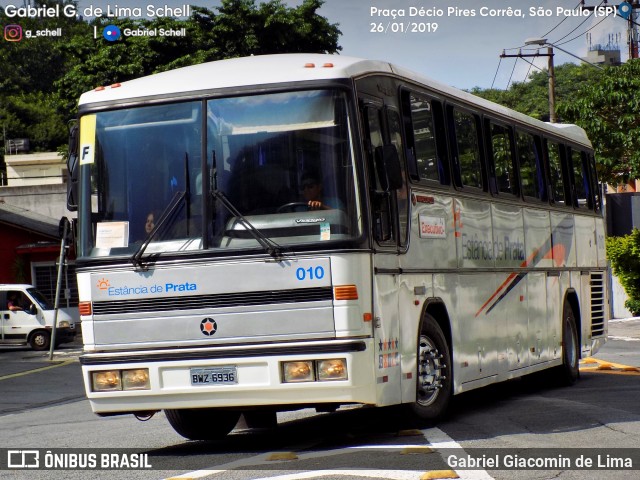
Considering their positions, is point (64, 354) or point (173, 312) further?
point (64, 354)

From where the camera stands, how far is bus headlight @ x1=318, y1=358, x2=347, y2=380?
31.1ft

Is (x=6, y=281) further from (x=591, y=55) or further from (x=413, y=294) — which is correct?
(x=591, y=55)

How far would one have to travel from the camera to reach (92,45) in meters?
48.5

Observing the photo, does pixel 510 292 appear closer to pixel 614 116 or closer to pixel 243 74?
pixel 243 74

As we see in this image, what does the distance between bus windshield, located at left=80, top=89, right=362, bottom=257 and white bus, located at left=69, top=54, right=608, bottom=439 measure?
0.5 inches

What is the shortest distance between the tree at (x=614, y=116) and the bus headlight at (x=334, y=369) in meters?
28.3

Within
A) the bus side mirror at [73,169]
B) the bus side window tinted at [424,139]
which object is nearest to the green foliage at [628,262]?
the bus side window tinted at [424,139]

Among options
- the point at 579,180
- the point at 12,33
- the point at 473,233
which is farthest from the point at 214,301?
the point at 12,33

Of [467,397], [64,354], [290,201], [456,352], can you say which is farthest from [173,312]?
[64,354]

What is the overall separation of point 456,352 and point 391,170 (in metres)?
2.67

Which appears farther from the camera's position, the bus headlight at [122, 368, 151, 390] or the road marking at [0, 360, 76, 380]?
the road marking at [0, 360, 76, 380]

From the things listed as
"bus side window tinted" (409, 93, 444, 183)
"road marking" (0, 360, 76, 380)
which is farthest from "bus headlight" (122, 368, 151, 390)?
"road marking" (0, 360, 76, 380)

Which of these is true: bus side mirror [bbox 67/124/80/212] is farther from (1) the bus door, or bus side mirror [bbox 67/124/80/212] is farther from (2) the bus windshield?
(1) the bus door

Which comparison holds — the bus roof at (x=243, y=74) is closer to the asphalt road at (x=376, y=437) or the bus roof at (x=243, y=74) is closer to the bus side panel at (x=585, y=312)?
the asphalt road at (x=376, y=437)
